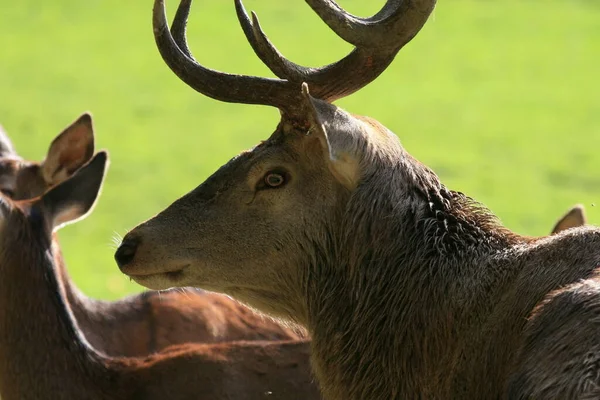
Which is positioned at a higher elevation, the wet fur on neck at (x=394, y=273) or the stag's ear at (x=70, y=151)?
the stag's ear at (x=70, y=151)

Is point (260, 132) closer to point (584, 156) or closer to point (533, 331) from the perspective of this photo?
point (584, 156)

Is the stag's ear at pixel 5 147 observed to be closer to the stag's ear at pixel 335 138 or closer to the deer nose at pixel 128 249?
the deer nose at pixel 128 249

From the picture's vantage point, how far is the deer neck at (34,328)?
6.73m

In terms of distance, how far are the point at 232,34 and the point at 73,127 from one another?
60.9ft

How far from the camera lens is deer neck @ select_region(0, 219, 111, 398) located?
6734 mm

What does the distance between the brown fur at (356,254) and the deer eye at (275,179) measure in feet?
0.11

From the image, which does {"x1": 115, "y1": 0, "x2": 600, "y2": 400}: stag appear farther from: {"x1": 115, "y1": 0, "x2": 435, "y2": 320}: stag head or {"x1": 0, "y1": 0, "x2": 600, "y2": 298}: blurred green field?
{"x1": 0, "y1": 0, "x2": 600, "y2": 298}: blurred green field

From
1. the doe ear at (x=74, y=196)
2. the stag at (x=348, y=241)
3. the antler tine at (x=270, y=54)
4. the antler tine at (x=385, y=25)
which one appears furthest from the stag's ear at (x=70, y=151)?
the antler tine at (x=385, y=25)

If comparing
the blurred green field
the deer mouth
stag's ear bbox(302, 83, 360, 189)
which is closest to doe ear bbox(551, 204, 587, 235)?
stag's ear bbox(302, 83, 360, 189)

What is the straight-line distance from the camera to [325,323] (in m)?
5.93

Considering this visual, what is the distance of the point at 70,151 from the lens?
9.12 metres

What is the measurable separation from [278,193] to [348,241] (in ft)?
1.21

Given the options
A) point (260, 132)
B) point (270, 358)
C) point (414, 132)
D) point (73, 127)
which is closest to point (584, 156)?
point (414, 132)

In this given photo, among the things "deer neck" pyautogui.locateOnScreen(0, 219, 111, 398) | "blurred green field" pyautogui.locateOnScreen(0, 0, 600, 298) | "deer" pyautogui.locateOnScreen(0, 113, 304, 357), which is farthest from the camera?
"blurred green field" pyautogui.locateOnScreen(0, 0, 600, 298)
